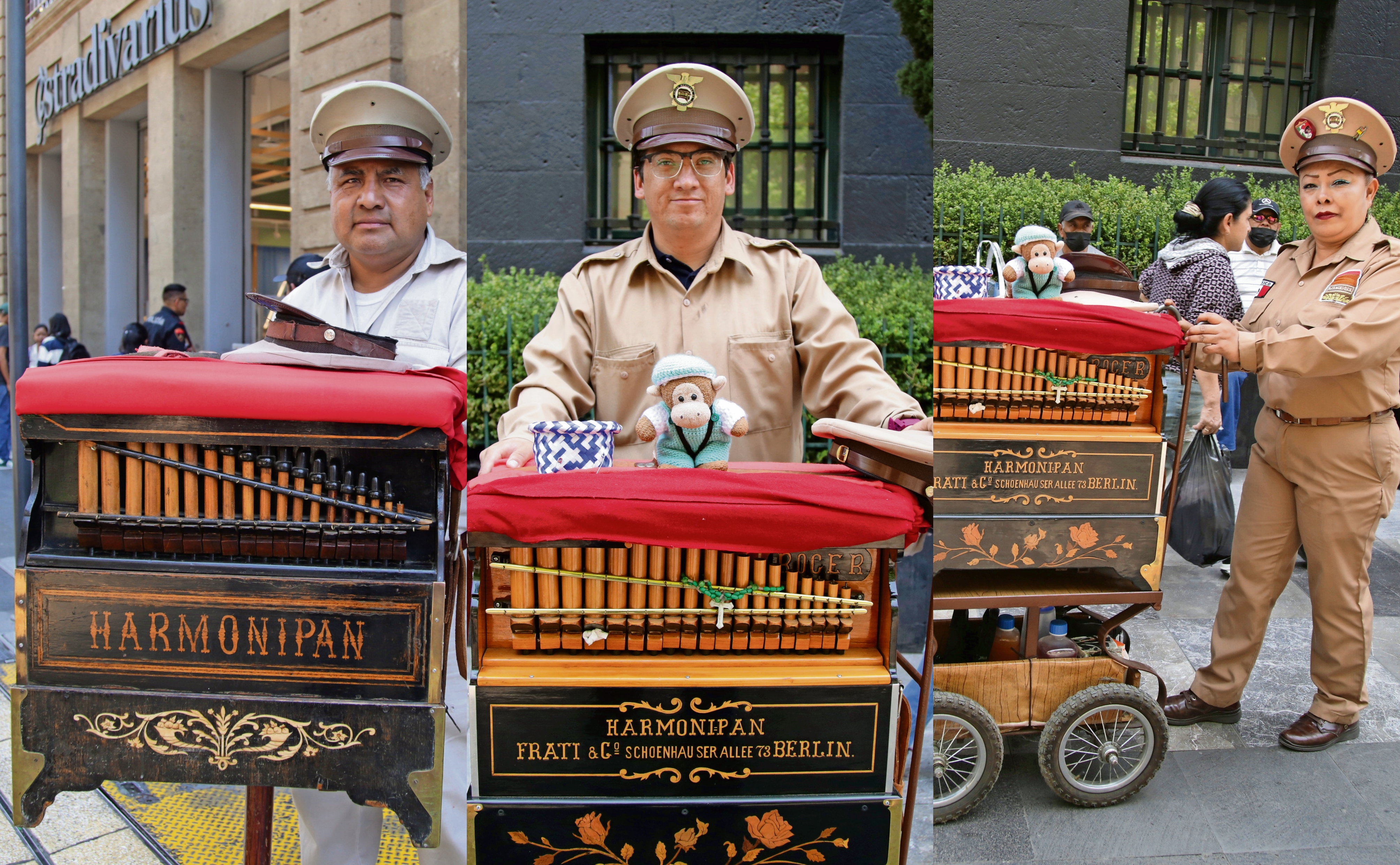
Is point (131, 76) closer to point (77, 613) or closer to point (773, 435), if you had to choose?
point (77, 613)

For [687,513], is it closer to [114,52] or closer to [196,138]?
[196,138]

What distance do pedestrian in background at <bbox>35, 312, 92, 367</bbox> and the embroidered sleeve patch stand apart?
2848 mm

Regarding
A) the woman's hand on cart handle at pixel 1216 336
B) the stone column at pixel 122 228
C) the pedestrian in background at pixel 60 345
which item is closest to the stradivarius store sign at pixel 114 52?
the stone column at pixel 122 228

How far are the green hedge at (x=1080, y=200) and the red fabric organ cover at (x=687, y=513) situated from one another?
61cm

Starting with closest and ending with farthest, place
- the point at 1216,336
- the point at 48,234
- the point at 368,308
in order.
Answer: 1. the point at 368,308
2. the point at 1216,336
3. the point at 48,234

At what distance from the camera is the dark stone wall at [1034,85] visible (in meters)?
1.78

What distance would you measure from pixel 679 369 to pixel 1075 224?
91cm

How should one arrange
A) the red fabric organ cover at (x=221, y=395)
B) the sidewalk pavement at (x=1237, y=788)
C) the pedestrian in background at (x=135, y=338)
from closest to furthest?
the red fabric organ cover at (x=221, y=395) < the sidewalk pavement at (x=1237, y=788) < the pedestrian in background at (x=135, y=338)

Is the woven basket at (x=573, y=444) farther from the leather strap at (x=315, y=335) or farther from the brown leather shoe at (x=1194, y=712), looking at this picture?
the brown leather shoe at (x=1194, y=712)

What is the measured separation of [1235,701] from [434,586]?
6.16 feet

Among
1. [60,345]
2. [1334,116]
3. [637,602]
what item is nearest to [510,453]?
[637,602]

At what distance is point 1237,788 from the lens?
2082mm

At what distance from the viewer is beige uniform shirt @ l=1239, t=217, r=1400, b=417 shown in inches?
74.2

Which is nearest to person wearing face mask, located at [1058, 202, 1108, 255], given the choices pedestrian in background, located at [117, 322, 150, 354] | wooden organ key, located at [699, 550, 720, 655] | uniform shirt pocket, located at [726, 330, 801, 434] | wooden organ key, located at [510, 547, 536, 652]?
uniform shirt pocket, located at [726, 330, 801, 434]
